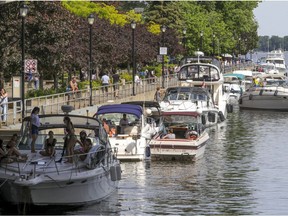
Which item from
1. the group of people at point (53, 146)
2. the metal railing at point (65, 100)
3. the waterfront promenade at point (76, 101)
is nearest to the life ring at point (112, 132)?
the waterfront promenade at point (76, 101)

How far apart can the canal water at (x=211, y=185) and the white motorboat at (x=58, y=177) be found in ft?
1.46

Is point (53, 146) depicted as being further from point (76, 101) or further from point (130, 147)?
point (76, 101)

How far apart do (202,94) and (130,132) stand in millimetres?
17308

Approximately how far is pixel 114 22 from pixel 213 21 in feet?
124

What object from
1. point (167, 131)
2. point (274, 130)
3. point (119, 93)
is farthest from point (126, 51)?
point (167, 131)

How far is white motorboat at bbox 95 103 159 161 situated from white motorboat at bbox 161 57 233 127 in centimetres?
1026

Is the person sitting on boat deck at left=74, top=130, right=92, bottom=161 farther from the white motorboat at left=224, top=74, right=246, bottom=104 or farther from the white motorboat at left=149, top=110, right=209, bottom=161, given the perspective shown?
the white motorboat at left=224, top=74, right=246, bottom=104

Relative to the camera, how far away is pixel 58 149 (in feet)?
101

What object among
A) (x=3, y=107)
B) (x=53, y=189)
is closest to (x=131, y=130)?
(x=3, y=107)

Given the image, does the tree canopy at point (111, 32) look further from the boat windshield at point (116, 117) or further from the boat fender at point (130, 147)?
the boat fender at point (130, 147)

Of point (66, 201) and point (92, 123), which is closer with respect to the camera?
point (66, 201)

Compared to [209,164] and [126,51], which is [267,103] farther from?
[209,164]

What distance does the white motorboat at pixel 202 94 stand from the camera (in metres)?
55.4

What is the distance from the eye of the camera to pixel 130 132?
135 feet
